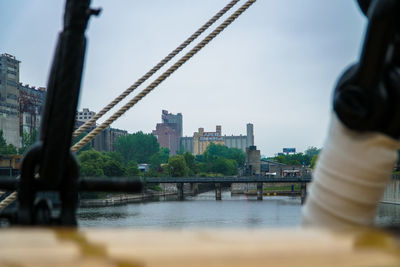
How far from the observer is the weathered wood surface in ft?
2.43

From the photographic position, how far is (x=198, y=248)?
2.60 feet

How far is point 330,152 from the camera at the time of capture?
149cm

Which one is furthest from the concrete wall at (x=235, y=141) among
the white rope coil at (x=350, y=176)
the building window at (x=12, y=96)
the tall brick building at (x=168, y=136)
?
the white rope coil at (x=350, y=176)

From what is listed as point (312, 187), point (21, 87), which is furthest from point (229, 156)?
point (312, 187)

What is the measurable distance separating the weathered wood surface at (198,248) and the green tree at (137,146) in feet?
266

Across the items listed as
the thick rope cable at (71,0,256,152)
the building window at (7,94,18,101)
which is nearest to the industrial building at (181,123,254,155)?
the building window at (7,94,18,101)

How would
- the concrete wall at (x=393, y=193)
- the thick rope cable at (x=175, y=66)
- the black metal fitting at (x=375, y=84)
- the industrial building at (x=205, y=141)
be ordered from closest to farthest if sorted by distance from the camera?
the black metal fitting at (x=375, y=84) < the thick rope cable at (x=175, y=66) < the concrete wall at (x=393, y=193) < the industrial building at (x=205, y=141)

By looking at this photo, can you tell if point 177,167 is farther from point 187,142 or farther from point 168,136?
point 187,142

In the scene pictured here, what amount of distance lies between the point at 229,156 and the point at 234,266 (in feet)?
319

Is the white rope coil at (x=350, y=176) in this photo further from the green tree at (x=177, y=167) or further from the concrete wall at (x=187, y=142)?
the concrete wall at (x=187, y=142)

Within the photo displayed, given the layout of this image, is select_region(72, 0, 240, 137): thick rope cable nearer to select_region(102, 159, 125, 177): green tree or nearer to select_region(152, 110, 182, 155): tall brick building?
select_region(102, 159, 125, 177): green tree

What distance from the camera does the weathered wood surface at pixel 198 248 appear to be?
0.74 metres

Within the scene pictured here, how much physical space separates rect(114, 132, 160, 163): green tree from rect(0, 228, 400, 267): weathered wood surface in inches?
3193

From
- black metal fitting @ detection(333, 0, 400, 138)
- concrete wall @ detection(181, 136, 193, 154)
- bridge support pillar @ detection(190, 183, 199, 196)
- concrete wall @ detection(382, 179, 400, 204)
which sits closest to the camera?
black metal fitting @ detection(333, 0, 400, 138)
